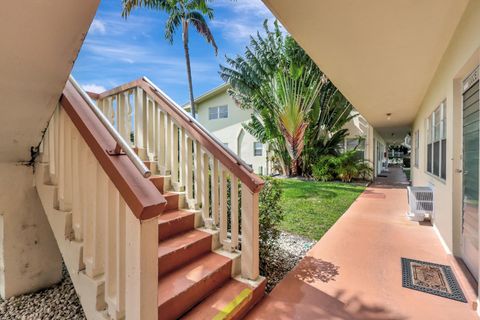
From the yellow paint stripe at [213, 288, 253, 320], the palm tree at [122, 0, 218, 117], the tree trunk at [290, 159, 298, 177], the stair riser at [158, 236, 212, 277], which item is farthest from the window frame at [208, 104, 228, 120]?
the yellow paint stripe at [213, 288, 253, 320]

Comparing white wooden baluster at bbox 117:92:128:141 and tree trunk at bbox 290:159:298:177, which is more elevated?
white wooden baluster at bbox 117:92:128:141

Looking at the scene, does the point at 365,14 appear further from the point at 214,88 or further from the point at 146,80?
the point at 214,88

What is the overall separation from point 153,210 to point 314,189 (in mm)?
8533

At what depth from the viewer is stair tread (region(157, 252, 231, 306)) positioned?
202 centimetres

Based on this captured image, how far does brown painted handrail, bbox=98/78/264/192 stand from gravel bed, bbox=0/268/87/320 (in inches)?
77.7

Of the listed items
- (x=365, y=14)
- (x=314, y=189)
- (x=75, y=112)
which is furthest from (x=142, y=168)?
(x=314, y=189)

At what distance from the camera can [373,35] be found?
10.9 ft

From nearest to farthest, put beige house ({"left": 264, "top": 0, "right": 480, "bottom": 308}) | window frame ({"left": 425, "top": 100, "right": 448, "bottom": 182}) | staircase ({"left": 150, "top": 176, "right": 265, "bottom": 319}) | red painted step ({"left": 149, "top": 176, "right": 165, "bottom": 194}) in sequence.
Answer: staircase ({"left": 150, "top": 176, "right": 265, "bottom": 319})
beige house ({"left": 264, "top": 0, "right": 480, "bottom": 308})
red painted step ({"left": 149, "top": 176, "right": 165, "bottom": 194})
window frame ({"left": 425, "top": 100, "right": 448, "bottom": 182})

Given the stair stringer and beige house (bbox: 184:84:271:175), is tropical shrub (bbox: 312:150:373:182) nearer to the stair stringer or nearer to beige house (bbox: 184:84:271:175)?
beige house (bbox: 184:84:271:175)

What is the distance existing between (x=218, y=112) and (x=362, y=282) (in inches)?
626

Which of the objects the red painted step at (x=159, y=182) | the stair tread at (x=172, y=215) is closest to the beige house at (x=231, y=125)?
the red painted step at (x=159, y=182)

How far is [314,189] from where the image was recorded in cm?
923

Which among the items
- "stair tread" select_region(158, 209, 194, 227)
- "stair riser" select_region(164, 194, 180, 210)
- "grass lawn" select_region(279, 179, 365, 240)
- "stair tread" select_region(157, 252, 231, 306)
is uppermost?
"stair riser" select_region(164, 194, 180, 210)

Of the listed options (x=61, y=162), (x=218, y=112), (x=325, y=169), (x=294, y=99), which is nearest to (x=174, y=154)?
(x=61, y=162)
